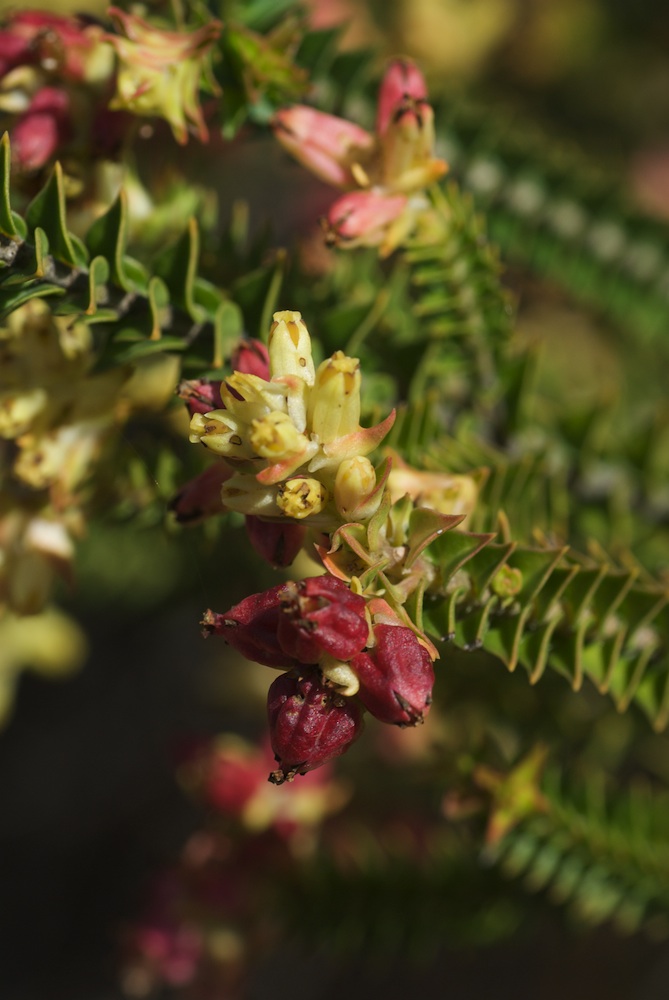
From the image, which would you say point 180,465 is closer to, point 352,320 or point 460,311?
point 352,320

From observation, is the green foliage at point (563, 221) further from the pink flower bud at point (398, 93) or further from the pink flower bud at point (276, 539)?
the pink flower bud at point (276, 539)

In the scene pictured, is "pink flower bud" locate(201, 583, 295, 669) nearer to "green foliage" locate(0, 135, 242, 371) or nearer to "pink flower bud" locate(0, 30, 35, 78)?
"green foliage" locate(0, 135, 242, 371)

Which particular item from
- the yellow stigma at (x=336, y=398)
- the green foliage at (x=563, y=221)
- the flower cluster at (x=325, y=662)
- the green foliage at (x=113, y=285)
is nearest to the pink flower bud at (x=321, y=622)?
the flower cluster at (x=325, y=662)

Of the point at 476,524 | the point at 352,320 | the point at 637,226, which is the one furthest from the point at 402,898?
the point at 637,226

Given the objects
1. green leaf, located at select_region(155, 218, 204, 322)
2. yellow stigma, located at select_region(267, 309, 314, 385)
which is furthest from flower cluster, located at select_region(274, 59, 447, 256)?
yellow stigma, located at select_region(267, 309, 314, 385)

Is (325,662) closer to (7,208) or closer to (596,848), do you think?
(7,208)

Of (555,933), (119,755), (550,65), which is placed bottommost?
(119,755)
